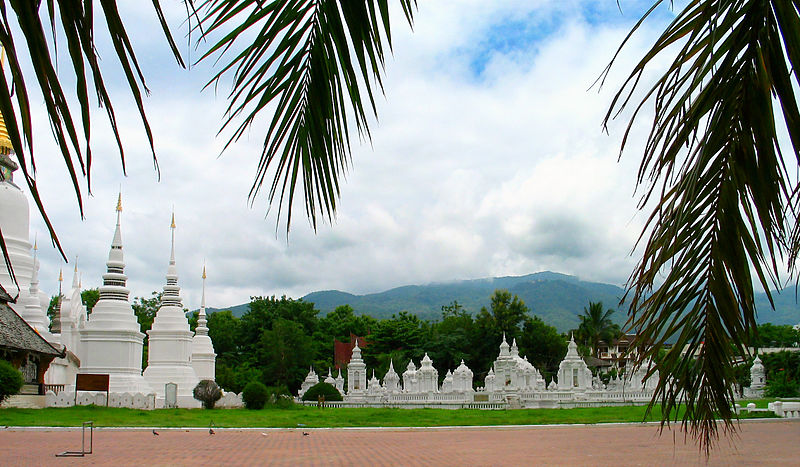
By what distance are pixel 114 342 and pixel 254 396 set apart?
318 inches

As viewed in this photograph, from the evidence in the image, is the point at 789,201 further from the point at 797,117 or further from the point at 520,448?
the point at 520,448

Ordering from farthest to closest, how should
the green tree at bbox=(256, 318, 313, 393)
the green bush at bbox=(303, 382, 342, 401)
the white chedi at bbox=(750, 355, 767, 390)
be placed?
the green tree at bbox=(256, 318, 313, 393) → the green bush at bbox=(303, 382, 342, 401) → the white chedi at bbox=(750, 355, 767, 390)

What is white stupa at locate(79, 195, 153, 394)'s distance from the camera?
3500 cm

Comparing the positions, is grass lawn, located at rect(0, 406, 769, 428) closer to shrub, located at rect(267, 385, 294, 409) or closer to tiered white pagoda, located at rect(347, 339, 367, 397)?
shrub, located at rect(267, 385, 294, 409)

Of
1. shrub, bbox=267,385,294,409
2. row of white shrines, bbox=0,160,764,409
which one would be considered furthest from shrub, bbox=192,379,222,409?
shrub, bbox=267,385,294,409

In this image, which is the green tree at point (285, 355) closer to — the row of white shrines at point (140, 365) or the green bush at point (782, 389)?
the row of white shrines at point (140, 365)

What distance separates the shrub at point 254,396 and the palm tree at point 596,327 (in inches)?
1533

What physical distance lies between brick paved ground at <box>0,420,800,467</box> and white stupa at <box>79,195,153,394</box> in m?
16.8

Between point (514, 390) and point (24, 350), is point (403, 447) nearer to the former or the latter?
point (24, 350)

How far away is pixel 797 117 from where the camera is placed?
8.85ft

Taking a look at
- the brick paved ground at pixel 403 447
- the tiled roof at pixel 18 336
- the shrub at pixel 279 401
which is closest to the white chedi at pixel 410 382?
the shrub at pixel 279 401

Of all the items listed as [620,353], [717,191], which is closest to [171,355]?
[620,353]

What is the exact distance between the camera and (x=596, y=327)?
65938 mm

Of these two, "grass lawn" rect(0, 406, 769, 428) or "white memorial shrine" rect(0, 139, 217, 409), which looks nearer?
"grass lawn" rect(0, 406, 769, 428)
